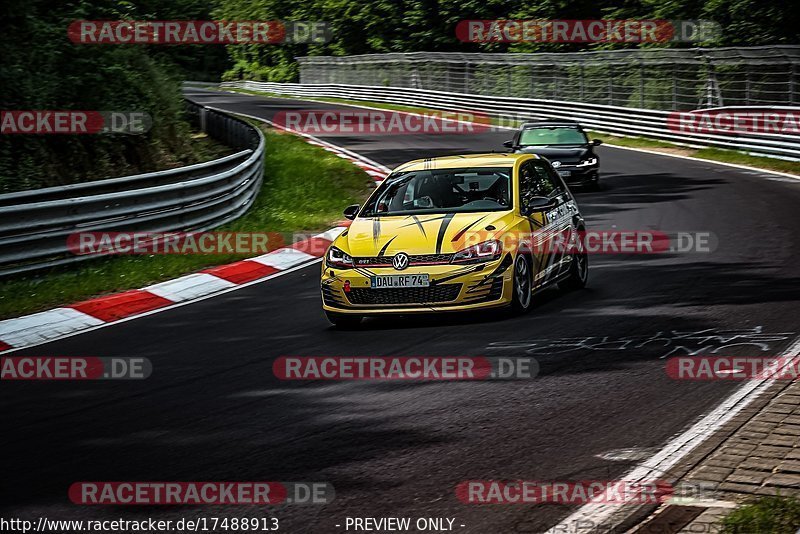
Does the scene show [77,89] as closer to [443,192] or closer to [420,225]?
[443,192]

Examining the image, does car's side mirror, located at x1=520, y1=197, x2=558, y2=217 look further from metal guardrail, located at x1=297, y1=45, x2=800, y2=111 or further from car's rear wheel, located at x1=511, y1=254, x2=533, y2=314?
metal guardrail, located at x1=297, y1=45, x2=800, y2=111

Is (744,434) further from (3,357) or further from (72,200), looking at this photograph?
(72,200)

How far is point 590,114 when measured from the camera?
130 ft

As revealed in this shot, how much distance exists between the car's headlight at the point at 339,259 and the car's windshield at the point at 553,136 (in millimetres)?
14471

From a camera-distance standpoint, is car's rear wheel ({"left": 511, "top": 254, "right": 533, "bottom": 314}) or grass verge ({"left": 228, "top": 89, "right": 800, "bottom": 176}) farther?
grass verge ({"left": 228, "top": 89, "right": 800, "bottom": 176})

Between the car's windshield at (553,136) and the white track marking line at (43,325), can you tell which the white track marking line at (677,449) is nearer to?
the white track marking line at (43,325)

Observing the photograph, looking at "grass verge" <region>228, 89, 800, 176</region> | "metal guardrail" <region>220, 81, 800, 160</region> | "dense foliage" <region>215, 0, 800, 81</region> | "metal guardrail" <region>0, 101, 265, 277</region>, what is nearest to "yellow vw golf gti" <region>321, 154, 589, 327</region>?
"metal guardrail" <region>0, 101, 265, 277</region>

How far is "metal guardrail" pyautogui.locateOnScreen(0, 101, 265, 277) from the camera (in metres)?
13.4

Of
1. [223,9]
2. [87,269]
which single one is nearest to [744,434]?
[87,269]

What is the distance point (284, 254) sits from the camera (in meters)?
15.9

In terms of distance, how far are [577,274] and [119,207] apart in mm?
6475

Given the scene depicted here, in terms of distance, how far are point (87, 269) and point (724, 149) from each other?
2149cm

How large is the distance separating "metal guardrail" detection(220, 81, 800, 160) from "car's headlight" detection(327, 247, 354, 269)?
19.2 meters

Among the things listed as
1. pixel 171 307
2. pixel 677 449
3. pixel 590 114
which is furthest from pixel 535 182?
pixel 590 114
